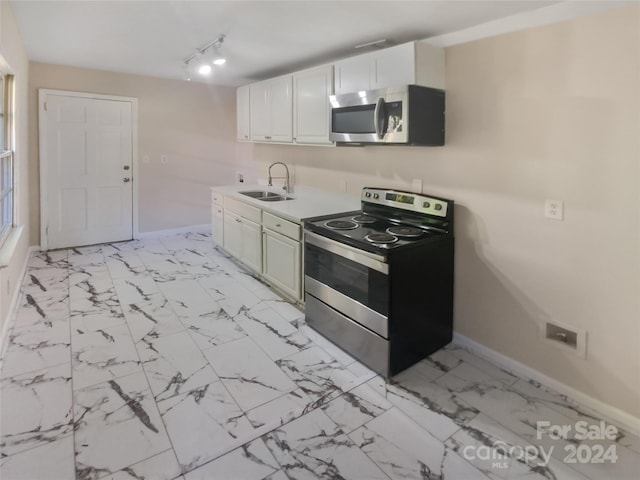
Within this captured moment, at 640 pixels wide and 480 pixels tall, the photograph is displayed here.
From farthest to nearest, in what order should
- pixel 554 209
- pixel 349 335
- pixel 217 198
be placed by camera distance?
pixel 217 198, pixel 349 335, pixel 554 209

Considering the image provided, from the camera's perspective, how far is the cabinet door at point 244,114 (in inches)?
189

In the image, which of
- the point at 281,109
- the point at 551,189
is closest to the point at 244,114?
the point at 281,109

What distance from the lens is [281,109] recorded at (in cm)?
409

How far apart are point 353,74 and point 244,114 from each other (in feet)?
7.29

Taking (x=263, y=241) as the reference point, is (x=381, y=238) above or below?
above

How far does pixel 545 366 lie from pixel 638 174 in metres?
1.21

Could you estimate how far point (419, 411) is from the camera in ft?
7.00

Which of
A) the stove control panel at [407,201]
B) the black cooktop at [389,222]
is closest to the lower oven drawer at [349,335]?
the black cooktop at [389,222]

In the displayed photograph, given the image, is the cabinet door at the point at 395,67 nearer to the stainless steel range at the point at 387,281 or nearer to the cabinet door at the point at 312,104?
the cabinet door at the point at 312,104

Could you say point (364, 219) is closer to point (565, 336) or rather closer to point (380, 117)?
point (380, 117)

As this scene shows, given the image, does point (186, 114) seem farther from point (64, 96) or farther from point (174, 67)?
point (64, 96)

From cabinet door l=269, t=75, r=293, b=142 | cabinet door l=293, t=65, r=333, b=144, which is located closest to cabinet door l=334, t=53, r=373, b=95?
cabinet door l=293, t=65, r=333, b=144

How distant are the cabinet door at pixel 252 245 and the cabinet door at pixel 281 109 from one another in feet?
3.18

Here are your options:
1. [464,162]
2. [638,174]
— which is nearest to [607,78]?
[638,174]
